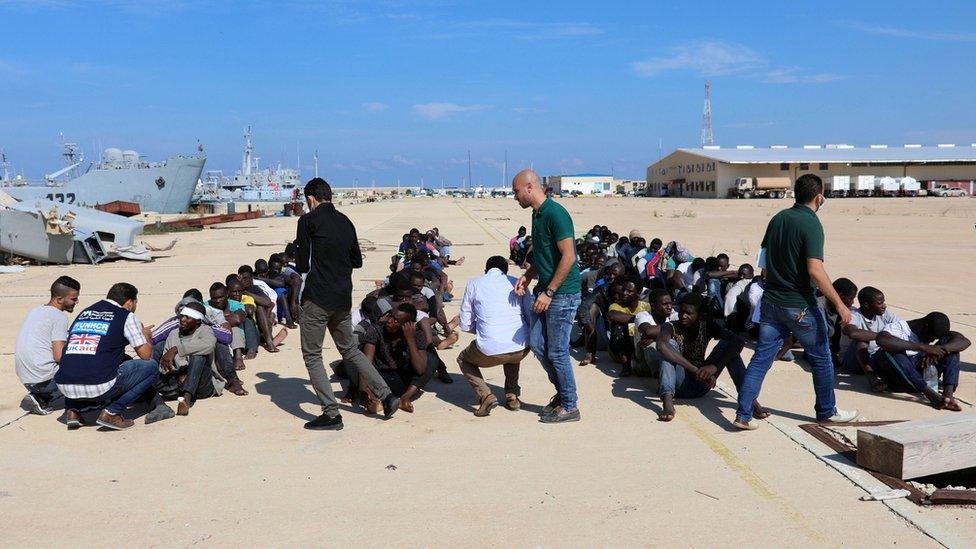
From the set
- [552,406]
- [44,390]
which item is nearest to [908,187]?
[552,406]

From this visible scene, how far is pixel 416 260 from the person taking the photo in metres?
9.45

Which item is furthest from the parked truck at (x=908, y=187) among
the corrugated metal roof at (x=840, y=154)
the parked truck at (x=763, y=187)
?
the parked truck at (x=763, y=187)

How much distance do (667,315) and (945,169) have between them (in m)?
81.4

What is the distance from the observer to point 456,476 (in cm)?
461

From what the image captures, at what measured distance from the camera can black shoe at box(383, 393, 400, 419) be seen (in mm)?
5677

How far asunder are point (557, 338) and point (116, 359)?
3095mm

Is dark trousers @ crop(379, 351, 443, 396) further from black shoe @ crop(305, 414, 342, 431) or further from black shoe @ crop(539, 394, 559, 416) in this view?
black shoe @ crop(539, 394, 559, 416)

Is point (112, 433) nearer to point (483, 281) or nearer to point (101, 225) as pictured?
point (483, 281)

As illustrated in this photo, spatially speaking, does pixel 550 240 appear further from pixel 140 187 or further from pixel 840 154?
pixel 840 154

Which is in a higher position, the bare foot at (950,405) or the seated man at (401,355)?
the seated man at (401,355)

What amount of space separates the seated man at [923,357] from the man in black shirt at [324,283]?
4093 mm

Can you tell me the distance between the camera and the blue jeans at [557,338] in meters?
5.36

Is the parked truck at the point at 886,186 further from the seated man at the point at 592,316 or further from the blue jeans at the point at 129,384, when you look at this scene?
the blue jeans at the point at 129,384

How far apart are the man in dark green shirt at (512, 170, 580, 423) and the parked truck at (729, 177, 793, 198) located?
68.1m
